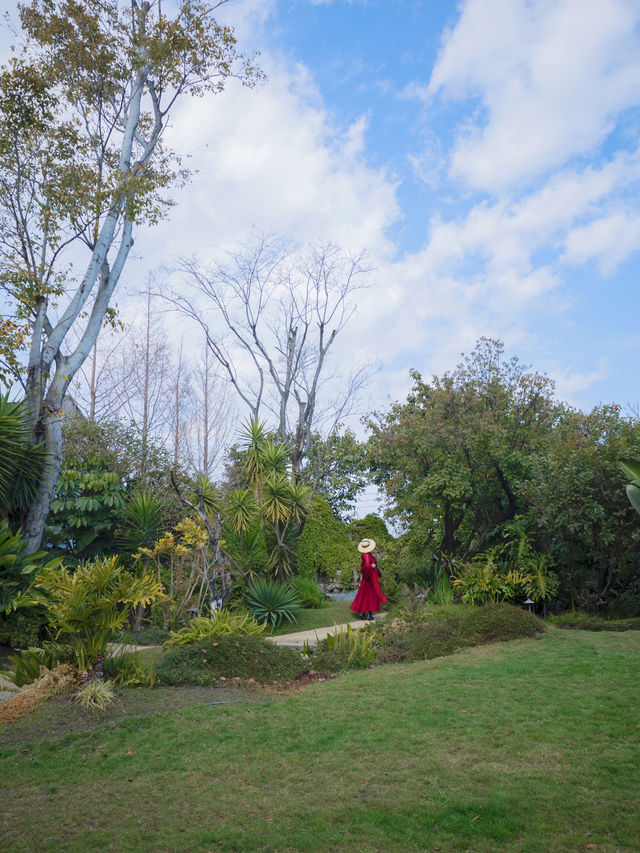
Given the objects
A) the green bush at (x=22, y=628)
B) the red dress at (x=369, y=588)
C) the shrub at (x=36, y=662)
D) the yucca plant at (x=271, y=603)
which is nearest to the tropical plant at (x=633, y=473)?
the shrub at (x=36, y=662)

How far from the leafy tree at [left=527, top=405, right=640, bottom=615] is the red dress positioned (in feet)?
10.8

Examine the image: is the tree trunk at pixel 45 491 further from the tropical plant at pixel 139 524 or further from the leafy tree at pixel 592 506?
the leafy tree at pixel 592 506

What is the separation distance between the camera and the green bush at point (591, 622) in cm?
1016

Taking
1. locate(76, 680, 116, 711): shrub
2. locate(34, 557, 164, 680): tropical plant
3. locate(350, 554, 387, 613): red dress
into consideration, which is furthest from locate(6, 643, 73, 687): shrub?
locate(350, 554, 387, 613): red dress

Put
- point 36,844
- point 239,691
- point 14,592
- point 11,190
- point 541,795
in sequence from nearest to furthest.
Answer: point 36,844 → point 541,795 → point 239,691 → point 14,592 → point 11,190

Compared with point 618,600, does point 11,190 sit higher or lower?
higher

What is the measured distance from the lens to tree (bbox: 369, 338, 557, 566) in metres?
13.0

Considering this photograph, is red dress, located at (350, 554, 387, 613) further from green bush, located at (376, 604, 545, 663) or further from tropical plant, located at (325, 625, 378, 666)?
tropical plant, located at (325, 625, 378, 666)

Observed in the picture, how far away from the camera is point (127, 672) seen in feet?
22.1

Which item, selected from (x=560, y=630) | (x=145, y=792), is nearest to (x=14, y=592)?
(x=145, y=792)

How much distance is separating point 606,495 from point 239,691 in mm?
7130

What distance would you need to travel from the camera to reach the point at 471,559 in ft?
44.4

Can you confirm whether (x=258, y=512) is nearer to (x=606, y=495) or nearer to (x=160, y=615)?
(x=160, y=615)

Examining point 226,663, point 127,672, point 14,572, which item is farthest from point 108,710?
point 14,572
